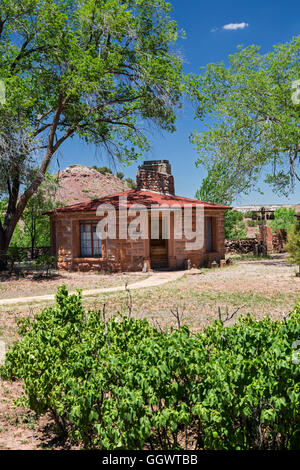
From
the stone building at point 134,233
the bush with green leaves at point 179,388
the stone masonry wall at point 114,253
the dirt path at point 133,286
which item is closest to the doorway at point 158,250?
the stone building at point 134,233

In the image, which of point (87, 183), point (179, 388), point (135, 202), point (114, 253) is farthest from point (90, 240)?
point (87, 183)

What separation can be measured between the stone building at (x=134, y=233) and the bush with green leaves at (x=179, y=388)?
14.1 m

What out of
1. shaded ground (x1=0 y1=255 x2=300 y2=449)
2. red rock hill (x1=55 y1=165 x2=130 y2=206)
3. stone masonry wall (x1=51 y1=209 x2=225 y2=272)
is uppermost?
red rock hill (x1=55 y1=165 x2=130 y2=206)

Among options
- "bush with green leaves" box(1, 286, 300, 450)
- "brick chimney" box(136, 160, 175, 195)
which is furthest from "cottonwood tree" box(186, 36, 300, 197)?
"bush with green leaves" box(1, 286, 300, 450)

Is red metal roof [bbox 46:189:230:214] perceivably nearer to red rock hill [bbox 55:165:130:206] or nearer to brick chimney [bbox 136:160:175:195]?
brick chimney [bbox 136:160:175:195]

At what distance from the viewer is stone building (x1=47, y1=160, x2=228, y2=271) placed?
1806 cm

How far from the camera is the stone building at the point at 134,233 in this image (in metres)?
18.1

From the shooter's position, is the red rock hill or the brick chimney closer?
the brick chimney

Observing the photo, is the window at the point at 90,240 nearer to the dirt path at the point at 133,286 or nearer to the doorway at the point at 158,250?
the doorway at the point at 158,250

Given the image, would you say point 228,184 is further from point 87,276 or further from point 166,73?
point 87,276

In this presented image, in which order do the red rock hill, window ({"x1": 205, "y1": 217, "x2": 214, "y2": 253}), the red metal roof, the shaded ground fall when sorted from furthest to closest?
1. the red rock hill
2. window ({"x1": 205, "y1": 217, "x2": 214, "y2": 253})
3. the red metal roof
4. the shaded ground

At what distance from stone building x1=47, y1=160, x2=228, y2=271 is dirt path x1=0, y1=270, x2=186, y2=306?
4.43 feet

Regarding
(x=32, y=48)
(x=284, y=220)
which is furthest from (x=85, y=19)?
(x=284, y=220)
